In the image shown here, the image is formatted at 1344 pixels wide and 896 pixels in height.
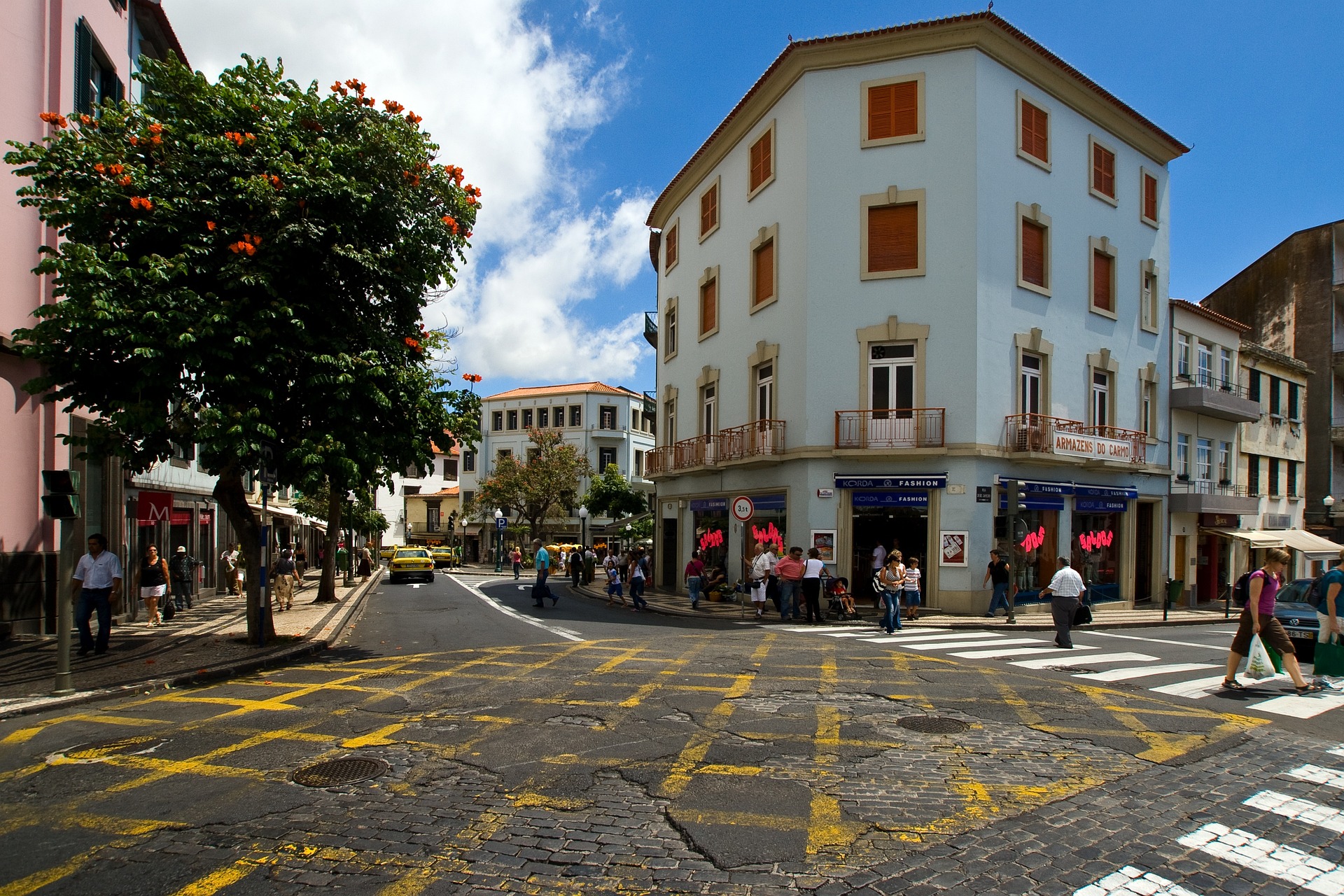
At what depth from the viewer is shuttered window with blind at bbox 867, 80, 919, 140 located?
819 inches

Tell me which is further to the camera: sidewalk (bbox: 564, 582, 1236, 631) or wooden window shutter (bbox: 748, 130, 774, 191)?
wooden window shutter (bbox: 748, 130, 774, 191)

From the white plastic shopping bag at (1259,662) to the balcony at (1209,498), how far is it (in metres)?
19.1

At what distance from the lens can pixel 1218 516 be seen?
94.0 feet

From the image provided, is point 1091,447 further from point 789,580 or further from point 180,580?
point 180,580

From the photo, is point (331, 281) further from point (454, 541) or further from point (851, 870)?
point (454, 541)

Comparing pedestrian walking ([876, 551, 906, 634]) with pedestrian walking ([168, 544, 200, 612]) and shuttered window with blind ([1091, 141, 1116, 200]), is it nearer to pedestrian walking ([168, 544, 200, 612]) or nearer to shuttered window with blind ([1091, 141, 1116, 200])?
shuttered window with blind ([1091, 141, 1116, 200])

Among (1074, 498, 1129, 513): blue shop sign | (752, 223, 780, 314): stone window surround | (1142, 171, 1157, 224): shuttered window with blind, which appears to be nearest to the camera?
(1074, 498, 1129, 513): blue shop sign

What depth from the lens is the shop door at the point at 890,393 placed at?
2014 cm

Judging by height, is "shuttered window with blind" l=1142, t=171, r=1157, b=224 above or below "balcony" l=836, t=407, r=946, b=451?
above

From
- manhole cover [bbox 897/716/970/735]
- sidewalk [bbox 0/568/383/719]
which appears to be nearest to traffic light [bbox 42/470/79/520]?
sidewalk [bbox 0/568/383/719]

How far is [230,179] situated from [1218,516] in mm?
31057

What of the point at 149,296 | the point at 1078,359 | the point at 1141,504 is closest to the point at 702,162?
the point at 1078,359

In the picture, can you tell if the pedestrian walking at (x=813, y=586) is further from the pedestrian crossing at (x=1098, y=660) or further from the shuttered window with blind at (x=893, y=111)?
the shuttered window with blind at (x=893, y=111)

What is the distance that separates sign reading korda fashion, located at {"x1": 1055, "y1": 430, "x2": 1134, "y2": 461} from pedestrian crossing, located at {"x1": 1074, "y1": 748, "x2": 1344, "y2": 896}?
15.9m
